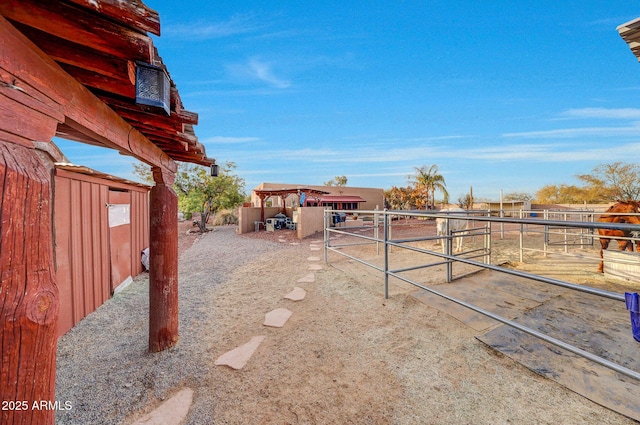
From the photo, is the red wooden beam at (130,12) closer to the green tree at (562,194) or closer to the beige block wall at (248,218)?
the beige block wall at (248,218)

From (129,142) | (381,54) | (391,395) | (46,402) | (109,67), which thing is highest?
(381,54)

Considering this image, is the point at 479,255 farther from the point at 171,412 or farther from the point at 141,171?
the point at 141,171

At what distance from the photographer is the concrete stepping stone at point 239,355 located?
2.00 meters

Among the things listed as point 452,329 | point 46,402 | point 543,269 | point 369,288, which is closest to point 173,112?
point 46,402

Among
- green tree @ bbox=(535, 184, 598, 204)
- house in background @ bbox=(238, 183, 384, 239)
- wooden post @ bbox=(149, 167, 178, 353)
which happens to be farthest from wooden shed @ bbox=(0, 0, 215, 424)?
green tree @ bbox=(535, 184, 598, 204)

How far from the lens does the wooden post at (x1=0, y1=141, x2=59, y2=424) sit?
69 cm

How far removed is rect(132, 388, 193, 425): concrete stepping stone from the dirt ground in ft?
0.49

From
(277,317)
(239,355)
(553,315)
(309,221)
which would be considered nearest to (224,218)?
(309,221)

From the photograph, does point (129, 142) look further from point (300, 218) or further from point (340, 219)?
point (340, 219)

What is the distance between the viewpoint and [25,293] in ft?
2.39

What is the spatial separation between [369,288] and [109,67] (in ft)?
11.7

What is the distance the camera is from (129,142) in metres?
1.60

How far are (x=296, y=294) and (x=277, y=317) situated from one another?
72 cm

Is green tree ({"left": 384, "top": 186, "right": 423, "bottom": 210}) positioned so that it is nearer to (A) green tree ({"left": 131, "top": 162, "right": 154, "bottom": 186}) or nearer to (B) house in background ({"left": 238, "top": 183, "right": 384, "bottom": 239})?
(B) house in background ({"left": 238, "top": 183, "right": 384, "bottom": 239})
